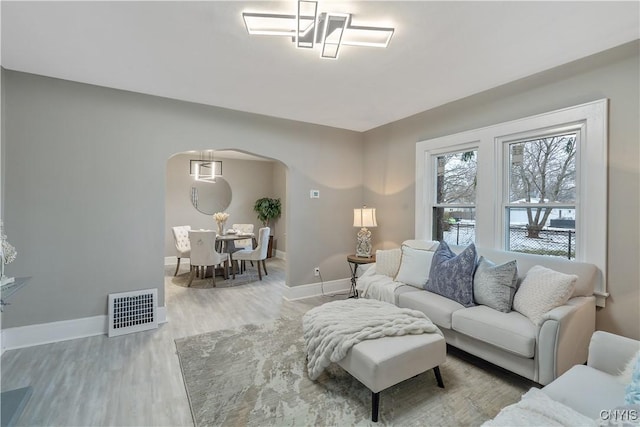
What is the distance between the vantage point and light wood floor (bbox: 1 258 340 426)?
6.25ft

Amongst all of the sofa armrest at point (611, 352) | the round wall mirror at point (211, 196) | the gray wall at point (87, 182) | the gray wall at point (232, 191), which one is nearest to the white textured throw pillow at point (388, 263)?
the sofa armrest at point (611, 352)

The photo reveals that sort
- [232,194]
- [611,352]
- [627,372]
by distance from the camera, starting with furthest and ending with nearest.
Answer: [232,194]
[611,352]
[627,372]

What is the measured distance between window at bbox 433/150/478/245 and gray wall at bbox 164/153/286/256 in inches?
146

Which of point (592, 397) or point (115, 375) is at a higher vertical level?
point (592, 397)

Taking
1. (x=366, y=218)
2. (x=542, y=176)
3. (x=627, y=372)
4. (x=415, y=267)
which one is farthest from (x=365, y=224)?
(x=627, y=372)

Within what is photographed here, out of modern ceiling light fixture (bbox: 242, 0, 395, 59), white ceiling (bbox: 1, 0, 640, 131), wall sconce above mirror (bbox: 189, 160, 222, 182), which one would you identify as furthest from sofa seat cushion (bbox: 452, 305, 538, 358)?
wall sconce above mirror (bbox: 189, 160, 222, 182)

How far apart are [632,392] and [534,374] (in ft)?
3.04

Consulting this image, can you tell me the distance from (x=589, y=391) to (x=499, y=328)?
0.77m

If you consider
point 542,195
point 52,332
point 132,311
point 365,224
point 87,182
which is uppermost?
point 87,182

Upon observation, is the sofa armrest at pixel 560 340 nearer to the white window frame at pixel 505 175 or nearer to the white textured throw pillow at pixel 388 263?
the white window frame at pixel 505 175

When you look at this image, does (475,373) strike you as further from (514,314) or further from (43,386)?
(43,386)

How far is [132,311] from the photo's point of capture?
319 cm

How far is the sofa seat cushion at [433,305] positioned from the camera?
2.59 metres

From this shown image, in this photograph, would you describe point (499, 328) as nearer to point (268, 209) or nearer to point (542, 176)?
point (542, 176)
